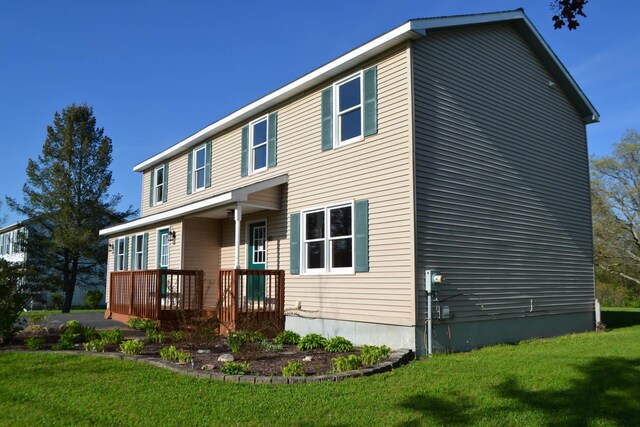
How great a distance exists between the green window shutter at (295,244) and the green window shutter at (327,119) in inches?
68.6

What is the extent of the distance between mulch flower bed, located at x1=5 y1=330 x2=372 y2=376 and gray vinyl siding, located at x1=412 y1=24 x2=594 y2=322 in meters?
2.06

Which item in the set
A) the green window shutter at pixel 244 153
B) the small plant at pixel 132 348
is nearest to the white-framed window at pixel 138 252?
the green window shutter at pixel 244 153

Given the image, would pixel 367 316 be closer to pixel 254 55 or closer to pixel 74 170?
pixel 254 55

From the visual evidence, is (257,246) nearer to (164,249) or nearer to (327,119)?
(327,119)

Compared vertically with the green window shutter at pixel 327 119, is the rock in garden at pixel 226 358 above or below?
below

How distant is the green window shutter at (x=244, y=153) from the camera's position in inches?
555

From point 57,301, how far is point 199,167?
64.6 ft

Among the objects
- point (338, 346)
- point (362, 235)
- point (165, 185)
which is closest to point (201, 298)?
point (338, 346)

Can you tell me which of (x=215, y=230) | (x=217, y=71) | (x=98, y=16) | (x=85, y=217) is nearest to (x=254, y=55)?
(x=217, y=71)

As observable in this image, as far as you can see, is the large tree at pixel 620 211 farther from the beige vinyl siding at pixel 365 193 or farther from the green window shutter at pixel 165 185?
the beige vinyl siding at pixel 365 193

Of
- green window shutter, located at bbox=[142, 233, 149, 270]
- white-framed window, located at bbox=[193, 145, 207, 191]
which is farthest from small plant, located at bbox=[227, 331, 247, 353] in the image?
green window shutter, located at bbox=[142, 233, 149, 270]

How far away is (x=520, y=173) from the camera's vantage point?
1187 centimetres

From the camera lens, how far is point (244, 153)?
14234 millimetres

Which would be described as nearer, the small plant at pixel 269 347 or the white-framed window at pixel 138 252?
the small plant at pixel 269 347
